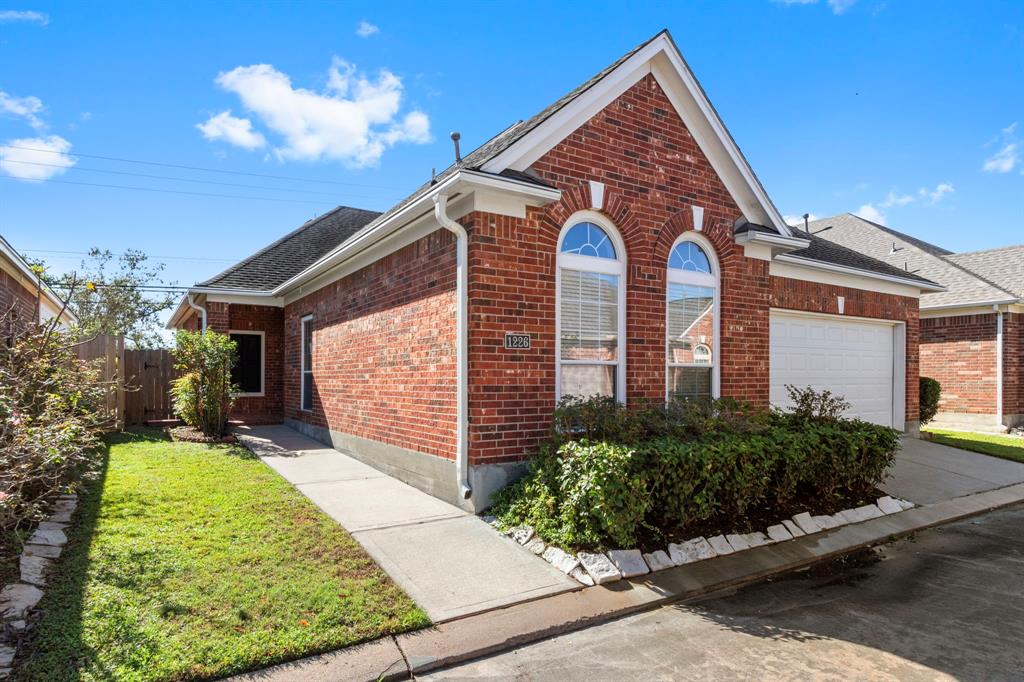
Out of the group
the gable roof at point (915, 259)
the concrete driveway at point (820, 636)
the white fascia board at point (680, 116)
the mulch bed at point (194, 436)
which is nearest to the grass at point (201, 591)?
the concrete driveway at point (820, 636)

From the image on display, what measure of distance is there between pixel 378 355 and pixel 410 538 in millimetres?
3829

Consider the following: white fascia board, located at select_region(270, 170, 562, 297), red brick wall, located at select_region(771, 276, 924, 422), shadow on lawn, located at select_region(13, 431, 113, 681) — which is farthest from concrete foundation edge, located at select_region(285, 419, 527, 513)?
red brick wall, located at select_region(771, 276, 924, 422)

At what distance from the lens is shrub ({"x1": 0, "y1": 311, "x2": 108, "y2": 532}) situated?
443 centimetres

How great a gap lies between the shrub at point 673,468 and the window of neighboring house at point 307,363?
24.8 feet

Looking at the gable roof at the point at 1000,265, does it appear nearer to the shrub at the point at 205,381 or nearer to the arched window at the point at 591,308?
the arched window at the point at 591,308

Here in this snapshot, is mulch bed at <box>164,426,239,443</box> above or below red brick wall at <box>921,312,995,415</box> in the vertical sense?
below

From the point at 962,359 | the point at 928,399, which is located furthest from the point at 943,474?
the point at 962,359

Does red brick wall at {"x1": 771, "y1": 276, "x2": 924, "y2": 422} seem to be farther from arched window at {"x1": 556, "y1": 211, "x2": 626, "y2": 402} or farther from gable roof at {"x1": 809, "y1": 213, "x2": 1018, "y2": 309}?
arched window at {"x1": 556, "y1": 211, "x2": 626, "y2": 402}

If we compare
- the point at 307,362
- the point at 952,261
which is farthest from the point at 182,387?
the point at 952,261

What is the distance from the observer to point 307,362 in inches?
492

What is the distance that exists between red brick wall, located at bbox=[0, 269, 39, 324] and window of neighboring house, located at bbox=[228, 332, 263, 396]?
4.00 meters

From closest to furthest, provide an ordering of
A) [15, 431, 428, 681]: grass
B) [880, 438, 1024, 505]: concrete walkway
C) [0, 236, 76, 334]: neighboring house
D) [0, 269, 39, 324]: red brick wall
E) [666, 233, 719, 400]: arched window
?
[15, 431, 428, 681]: grass < [666, 233, 719, 400]: arched window < [880, 438, 1024, 505]: concrete walkway < [0, 236, 76, 334]: neighboring house < [0, 269, 39, 324]: red brick wall

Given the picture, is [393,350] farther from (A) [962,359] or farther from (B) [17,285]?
(A) [962,359]

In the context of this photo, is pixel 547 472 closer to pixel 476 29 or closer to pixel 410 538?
pixel 410 538
